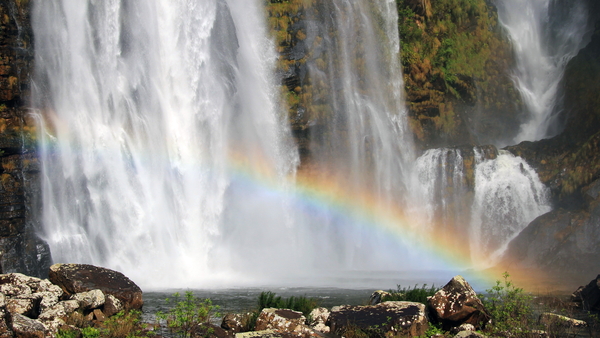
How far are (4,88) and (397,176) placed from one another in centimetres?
2213

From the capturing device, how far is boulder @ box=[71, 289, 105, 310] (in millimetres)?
13641

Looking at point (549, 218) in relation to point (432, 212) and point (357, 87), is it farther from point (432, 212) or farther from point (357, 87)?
point (357, 87)

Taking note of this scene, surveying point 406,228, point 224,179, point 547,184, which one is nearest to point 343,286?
point 224,179

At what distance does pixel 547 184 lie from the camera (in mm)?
33469

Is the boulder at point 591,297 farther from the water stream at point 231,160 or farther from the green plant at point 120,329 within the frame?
the green plant at point 120,329

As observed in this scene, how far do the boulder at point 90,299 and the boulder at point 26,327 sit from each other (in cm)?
245

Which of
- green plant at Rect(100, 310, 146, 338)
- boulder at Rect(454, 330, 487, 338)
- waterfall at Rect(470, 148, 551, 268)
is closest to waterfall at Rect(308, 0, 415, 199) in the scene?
waterfall at Rect(470, 148, 551, 268)

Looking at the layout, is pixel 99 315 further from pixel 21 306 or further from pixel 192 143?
pixel 192 143

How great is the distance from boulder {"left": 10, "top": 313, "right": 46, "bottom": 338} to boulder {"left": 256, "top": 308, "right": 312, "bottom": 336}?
420cm

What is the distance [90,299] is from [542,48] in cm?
3947

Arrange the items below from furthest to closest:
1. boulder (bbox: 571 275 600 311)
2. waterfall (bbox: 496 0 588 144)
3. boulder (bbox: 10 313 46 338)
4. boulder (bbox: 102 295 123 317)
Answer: waterfall (bbox: 496 0 588 144) → boulder (bbox: 571 275 600 311) → boulder (bbox: 102 295 123 317) → boulder (bbox: 10 313 46 338)

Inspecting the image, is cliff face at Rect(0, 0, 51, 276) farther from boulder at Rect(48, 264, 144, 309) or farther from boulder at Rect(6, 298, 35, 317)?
boulder at Rect(6, 298, 35, 317)

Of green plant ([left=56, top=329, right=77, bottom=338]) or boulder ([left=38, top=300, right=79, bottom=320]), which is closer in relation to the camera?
green plant ([left=56, top=329, right=77, bottom=338])

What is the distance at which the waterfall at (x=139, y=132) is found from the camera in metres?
26.8
